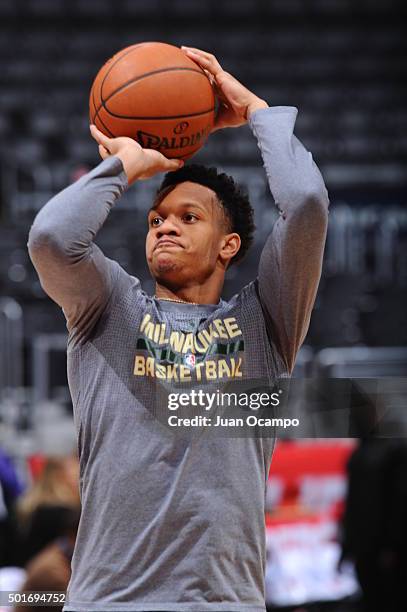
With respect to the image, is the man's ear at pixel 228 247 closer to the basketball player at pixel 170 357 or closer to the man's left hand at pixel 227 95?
the basketball player at pixel 170 357

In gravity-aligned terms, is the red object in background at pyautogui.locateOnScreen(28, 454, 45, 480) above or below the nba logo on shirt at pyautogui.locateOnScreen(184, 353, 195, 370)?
below

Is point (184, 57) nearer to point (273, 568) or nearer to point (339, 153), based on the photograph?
point (273, 568)

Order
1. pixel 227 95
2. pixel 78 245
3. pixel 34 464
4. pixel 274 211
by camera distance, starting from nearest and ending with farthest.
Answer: pixel 78 245 < pixel 227 95 < pixel 34 464 < pixel 274 211

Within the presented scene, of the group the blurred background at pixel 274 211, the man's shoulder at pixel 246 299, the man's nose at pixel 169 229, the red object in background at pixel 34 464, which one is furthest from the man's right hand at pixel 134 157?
the red object in background at pixel 34 464

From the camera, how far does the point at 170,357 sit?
2.16m

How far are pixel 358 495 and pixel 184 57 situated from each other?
3149 millimetres

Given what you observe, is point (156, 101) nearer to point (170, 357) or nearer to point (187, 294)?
point (187, 294)

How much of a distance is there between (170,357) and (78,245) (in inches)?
12.9

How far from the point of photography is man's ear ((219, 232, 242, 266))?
2379 mm

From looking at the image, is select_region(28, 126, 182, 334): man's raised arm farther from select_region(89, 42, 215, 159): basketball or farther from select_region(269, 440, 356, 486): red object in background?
select_region(269, 440, 356, 486): red object in background

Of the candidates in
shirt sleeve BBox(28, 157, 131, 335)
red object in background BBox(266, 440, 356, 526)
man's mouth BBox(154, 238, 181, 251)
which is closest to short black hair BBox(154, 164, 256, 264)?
man's mouth BBox(154, 238, 181, 251)

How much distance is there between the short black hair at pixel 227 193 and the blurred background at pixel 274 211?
1.51m

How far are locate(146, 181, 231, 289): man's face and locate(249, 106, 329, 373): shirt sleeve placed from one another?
0.49 feet

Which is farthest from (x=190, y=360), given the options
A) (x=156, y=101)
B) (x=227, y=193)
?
(x=156, y=101)
